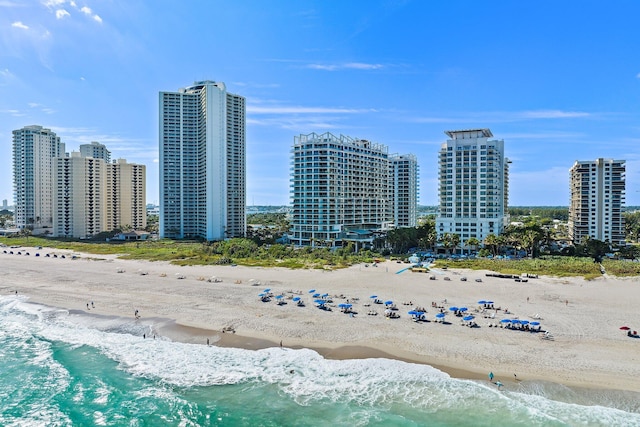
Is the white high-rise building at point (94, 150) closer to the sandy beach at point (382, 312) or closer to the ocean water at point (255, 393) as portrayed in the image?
the sandy beach at point (382, 312)

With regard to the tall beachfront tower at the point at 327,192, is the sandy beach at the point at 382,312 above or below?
below

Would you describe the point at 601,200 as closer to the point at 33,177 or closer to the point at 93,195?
the point at 93,195

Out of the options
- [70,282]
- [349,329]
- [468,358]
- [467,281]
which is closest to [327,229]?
[467,281]

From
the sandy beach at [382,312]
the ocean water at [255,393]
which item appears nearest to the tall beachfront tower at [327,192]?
the sandy beach at [382,312]

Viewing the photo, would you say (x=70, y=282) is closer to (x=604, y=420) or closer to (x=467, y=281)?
(x=467, y=281)

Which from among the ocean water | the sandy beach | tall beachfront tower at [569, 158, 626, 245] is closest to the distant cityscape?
tall beachfront tower at [569, 158, 626, 245]

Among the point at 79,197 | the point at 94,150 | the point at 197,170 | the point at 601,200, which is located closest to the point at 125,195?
the point at 79,197
